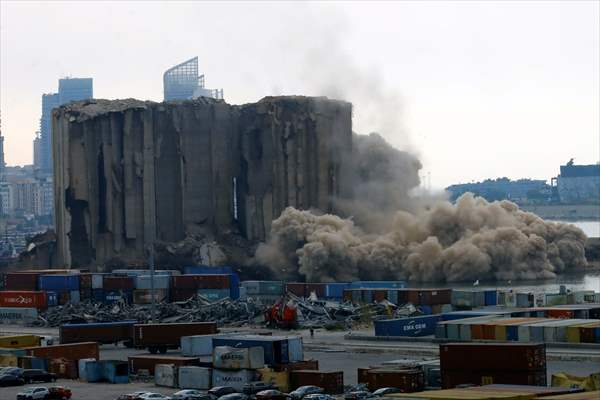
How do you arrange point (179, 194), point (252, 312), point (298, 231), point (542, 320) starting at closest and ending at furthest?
point (542, 320) < point (252, 312) < point (298, 231) < point (179, 194)

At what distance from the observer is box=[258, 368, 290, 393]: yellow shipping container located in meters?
57.0

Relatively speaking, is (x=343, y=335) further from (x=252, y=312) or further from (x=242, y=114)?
(x=242, y=114)

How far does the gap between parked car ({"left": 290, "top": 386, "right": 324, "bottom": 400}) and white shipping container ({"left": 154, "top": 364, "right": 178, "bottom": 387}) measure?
6.81 m

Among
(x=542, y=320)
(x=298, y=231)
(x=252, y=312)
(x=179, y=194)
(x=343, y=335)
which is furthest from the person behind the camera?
(x=179, y=194)

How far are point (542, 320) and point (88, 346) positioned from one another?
22.2m

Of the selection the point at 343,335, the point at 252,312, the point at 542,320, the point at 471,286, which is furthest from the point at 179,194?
the point at 542,320

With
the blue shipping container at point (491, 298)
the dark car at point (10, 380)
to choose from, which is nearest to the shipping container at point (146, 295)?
the blue shipping container at point (491, 298)

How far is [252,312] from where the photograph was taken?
94062 millimetres

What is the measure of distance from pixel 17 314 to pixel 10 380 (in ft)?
140

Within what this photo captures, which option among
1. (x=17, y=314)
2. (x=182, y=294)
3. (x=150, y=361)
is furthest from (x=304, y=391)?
(x=17, y=314)

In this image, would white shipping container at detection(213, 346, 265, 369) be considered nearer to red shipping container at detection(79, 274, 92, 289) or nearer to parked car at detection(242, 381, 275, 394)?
parked car at detection(242, 381, 275, 394)

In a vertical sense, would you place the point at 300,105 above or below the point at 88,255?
above

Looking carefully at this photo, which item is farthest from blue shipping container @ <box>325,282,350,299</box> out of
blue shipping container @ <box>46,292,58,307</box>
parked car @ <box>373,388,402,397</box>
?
parked car @ <box>373,388,402,397</box>

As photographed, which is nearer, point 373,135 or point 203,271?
point 203,271
